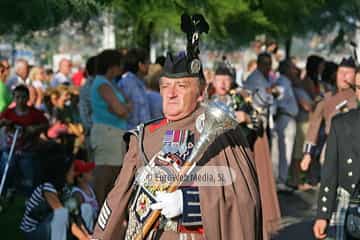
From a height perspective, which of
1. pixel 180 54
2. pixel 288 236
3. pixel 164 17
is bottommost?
pixel 288 236

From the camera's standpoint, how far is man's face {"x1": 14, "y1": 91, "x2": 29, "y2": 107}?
12.0m

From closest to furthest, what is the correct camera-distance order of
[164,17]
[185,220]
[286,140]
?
[185,220]
[164,17]
[286,140]

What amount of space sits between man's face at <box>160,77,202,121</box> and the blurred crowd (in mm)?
1659

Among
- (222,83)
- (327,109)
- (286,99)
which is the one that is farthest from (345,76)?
(286,99)

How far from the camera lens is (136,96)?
1042 centimetres

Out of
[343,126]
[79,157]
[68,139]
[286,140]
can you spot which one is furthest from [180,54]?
[286,140]

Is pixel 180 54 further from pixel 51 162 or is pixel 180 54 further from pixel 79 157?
pixel 79 157

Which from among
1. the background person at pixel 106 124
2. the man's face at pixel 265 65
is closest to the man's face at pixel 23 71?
the man's face at pixel 265 65

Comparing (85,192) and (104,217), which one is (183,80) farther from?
(85,192)

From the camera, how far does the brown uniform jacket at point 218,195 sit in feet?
18.0

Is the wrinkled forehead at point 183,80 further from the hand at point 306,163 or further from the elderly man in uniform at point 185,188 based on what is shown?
the hand at point 306,163

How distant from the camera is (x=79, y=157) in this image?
10594mm

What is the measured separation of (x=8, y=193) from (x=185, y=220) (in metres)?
7.26

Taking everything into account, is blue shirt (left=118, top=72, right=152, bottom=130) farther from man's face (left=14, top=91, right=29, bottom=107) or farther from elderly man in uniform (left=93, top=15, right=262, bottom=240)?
elderly man in uniform (left=93, top=15, right=262, bottom=240)
